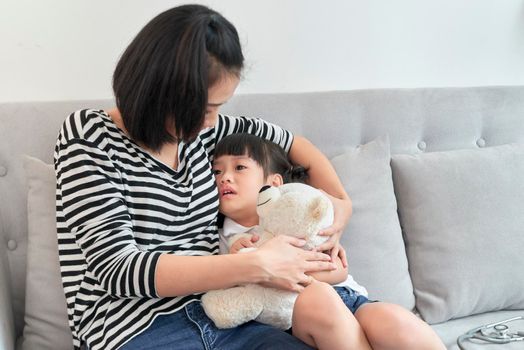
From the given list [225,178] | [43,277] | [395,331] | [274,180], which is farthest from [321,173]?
[43,277]

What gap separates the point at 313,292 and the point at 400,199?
0.57m

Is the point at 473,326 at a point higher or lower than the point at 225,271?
lower

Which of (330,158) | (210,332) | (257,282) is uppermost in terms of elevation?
(330,158)

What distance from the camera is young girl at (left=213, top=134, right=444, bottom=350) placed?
101 cm

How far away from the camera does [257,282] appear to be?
1048 mm

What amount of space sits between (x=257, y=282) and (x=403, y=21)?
1078 mm

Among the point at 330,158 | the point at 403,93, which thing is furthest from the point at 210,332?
the point at 403,93

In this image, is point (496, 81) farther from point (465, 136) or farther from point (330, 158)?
point (330, 158)

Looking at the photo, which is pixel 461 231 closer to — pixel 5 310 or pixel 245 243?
pixel 245 243

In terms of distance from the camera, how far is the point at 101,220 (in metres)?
1.02

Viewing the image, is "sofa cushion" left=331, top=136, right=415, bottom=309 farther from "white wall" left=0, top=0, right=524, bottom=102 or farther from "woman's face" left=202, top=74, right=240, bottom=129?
"woman's face" left=202, top=74, right=240, bottom=129

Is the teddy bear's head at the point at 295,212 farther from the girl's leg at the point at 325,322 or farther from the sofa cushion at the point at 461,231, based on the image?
the sofa cushion at the point at 461,231

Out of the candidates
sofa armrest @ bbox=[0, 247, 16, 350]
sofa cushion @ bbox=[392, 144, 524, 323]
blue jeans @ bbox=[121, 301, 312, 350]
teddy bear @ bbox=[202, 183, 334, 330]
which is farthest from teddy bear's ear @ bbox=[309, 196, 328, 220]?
sofa armrest @ bbox=[0, 247, 16, 350]

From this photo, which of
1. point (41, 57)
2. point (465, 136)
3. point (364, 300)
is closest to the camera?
point (364, 300)
